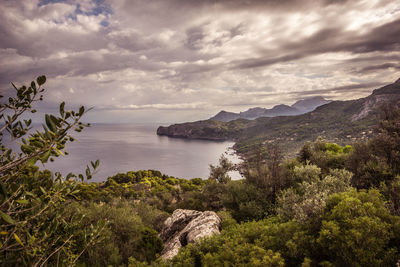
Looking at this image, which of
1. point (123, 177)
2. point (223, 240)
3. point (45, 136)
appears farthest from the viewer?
point (123, 177)

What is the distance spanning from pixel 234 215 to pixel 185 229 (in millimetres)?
5757

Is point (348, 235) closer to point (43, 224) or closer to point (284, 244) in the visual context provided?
point (284, 244)

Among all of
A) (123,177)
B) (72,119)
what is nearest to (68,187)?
(72,119)

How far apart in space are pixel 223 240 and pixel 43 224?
882 cm

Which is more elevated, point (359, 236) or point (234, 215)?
point (359, 236)

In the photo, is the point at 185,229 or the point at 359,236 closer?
the point at 359,236

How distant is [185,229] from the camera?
16.0 metres

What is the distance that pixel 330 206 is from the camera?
9336 mm

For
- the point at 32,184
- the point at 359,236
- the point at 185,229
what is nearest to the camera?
the point at 32,184

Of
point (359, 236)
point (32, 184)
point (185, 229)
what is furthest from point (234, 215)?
point (32, 184)

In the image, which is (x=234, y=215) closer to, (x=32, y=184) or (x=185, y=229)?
(x=185, y=229)

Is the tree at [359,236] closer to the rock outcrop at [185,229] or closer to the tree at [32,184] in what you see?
the rock outcrop at [185,229]

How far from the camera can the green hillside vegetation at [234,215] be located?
3312 mm

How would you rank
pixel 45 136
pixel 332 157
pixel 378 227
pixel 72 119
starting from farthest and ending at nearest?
1. pixel 332 157
2. pixel 378 227
3. pixel 72 119
4. pixel 45 136
